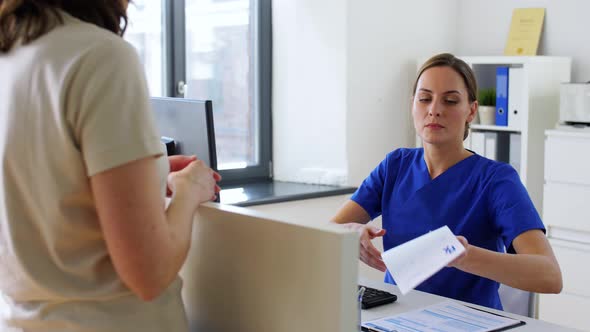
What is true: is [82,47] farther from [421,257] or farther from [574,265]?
[574,265]

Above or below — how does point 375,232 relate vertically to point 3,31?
below

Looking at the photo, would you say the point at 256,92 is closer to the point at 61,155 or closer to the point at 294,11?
the point at 294,11

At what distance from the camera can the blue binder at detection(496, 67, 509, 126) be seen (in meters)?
3.77

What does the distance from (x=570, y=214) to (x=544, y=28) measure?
1.02 m

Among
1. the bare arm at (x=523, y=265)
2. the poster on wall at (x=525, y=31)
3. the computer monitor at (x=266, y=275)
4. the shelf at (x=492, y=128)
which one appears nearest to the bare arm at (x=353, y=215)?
the bare arm at (x=523, y=265)

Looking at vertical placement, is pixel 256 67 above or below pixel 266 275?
above

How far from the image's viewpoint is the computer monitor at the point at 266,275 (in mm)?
1105

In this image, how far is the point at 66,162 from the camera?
1.04 metres

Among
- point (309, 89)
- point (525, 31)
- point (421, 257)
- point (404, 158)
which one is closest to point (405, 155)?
point (404, 158)

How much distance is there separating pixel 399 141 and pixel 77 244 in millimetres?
3123

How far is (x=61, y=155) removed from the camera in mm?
1042

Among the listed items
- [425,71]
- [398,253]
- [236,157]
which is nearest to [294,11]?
[236,157]

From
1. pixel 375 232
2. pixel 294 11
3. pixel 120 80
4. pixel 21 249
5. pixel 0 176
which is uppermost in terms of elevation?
pixel 294 11

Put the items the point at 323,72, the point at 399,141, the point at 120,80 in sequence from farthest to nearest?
the point at 399,141 → the point at 323,72 → the point at 120,80
